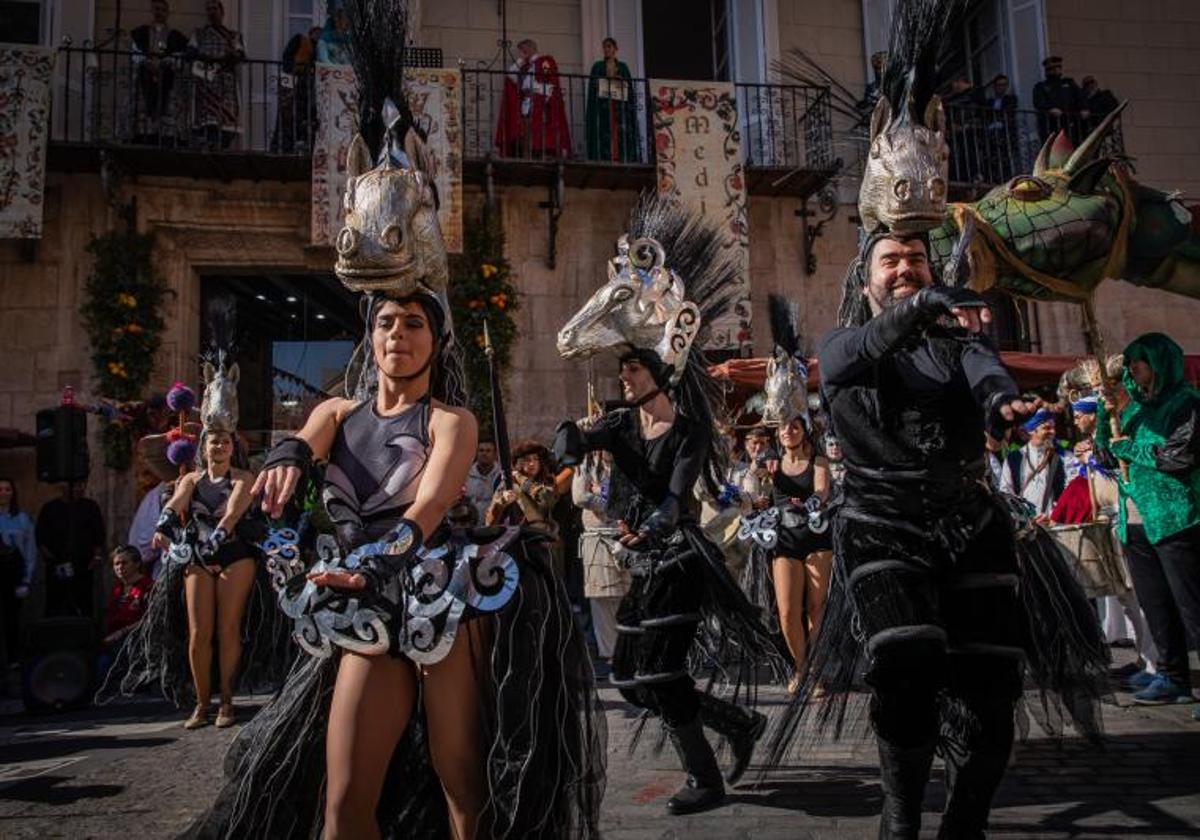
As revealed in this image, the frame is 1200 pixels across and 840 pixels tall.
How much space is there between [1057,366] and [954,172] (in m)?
3.43

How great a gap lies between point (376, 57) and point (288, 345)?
36.4 ft

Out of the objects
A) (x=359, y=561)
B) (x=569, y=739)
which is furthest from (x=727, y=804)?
(x=359, y=561)

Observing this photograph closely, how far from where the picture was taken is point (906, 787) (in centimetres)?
286

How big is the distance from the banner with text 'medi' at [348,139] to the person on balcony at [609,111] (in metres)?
1.99

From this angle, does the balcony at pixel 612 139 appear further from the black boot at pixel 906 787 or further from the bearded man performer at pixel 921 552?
the black boot at pixel 906 787

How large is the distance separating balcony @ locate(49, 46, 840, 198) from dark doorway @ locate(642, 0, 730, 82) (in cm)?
184

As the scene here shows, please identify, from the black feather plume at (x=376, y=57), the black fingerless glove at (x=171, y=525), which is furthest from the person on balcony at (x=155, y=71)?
the black feather plume at (x=376, y=57)

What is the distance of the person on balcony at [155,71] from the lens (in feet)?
38.1

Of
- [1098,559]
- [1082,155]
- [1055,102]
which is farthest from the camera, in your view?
[1055,102]

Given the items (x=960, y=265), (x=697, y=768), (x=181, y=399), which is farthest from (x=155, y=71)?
(x=960, y=265)

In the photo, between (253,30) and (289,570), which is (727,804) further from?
(253,30)

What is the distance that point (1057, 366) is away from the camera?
11352 millimetres

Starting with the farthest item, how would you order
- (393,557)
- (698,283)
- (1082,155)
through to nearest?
(1082,155) < (698,283) < (393,557)

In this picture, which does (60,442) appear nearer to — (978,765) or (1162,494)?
(978,765)
